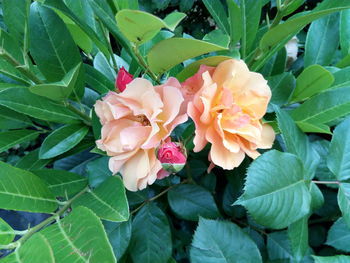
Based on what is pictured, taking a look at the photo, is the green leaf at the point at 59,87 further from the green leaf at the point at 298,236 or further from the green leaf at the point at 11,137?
the green leaf at the point at 298,236

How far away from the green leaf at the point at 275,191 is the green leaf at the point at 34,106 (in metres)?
0.33

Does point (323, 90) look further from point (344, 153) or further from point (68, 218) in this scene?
point (68, 218)

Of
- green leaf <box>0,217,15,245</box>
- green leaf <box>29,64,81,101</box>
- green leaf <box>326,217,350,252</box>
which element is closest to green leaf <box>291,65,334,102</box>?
green leaf <box>326,217,350,252</box>

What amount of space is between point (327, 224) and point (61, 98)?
1.86 ft

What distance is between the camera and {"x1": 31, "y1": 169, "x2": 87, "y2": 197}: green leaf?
0.57m

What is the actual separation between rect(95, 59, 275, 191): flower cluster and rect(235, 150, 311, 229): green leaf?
0.03 metres

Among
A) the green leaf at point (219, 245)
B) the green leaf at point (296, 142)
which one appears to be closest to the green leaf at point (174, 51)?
the green leaf at point (296, 142)

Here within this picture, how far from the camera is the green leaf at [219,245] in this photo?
0.52 m

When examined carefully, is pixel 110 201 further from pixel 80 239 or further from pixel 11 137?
pixel 11 137

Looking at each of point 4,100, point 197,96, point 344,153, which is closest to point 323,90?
point 344,153

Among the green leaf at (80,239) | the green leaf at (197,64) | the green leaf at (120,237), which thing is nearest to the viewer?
the green leaf at (80,239)

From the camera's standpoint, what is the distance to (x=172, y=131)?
21.6 inches

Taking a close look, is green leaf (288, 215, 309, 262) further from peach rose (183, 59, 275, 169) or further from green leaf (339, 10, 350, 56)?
green leaf (339, 10, 350, 56)

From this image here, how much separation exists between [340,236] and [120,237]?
0.36 meters
